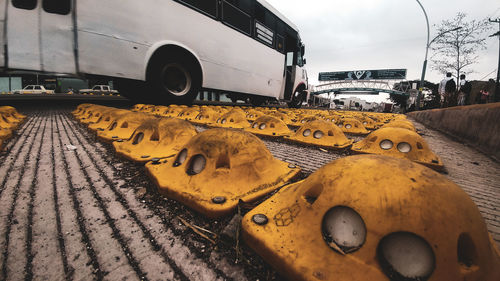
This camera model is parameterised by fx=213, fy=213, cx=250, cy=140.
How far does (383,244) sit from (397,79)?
61696 millimetres

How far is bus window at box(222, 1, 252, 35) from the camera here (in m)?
6.20

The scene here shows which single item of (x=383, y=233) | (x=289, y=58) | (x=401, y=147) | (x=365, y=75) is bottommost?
(x=383, y=233)

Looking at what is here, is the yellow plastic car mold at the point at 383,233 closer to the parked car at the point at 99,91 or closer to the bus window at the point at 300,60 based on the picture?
the bus window at the point at 300,60

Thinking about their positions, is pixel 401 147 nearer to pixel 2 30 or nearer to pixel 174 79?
pixel 174 79

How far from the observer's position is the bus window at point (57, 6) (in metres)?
3.60

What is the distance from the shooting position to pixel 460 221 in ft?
2.33

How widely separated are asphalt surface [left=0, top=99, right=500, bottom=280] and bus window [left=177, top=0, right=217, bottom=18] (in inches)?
200

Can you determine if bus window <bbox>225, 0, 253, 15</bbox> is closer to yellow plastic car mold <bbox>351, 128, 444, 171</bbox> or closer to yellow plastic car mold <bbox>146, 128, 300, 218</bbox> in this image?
yellow plastic car mold <bbox>351, 128, 444, 171</bbox>

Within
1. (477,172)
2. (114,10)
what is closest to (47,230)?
(477,172)

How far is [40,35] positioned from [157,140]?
3517 mm

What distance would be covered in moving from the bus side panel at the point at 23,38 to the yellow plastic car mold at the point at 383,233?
4.99 meters

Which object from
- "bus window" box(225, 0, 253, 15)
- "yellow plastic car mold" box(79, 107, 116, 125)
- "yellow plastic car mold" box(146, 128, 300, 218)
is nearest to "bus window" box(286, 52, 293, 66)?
"bus window" box(225, 0, 253, 15)

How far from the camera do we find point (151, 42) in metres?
4.83

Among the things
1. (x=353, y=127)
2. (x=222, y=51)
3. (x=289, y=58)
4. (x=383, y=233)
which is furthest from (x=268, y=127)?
(x=289, y=58)
